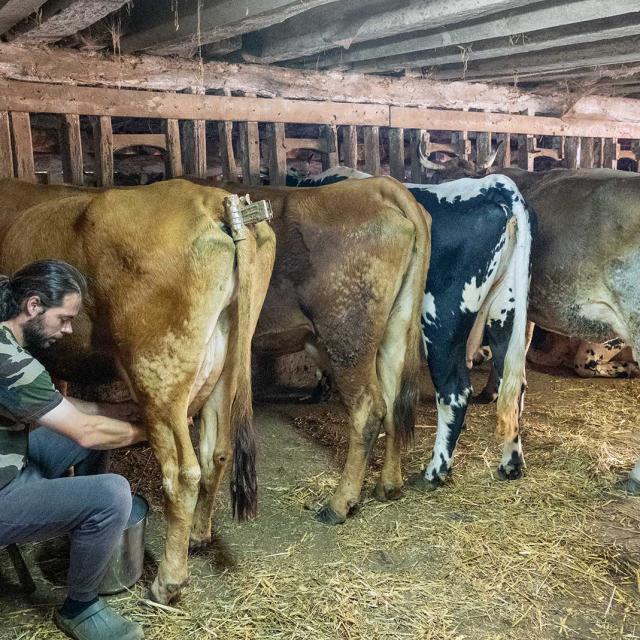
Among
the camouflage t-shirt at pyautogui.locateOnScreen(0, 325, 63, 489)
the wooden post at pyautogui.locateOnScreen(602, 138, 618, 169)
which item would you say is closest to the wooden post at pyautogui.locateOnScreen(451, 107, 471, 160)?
the wooden post at pyautogui.locateOnScreen(602, 138, 618, 169)

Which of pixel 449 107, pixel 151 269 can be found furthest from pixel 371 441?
pixel 449 107

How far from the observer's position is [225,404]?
3701 mm

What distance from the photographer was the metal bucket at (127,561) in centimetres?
332

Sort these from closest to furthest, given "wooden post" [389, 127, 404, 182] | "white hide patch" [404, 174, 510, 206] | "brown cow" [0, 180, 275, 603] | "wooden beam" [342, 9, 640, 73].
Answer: "brown cow" [0, 180, 275, 603] → "white hide patch" [404, 174, 510, 206] → "wooden beam" [342, 9, 640, 73] → "wooden post" [389, 127, 404, 182]

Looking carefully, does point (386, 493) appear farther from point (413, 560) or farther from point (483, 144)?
point (483, 144)

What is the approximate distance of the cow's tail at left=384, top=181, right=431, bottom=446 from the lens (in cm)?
424

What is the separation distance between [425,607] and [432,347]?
192 cm

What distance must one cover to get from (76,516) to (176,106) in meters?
4.11

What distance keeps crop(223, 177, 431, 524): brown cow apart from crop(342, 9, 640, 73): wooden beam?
6.76 feet

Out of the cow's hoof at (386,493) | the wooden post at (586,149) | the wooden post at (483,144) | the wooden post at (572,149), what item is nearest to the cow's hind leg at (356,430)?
the cow's hoof at (386,493)

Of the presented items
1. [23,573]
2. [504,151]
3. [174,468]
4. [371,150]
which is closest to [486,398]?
[371,150]

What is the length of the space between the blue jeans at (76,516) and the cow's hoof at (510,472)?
286cm

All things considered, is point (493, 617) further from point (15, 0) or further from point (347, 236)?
point (15, 0)

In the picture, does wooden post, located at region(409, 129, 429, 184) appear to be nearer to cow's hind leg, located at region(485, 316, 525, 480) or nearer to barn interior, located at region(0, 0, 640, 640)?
barn interior, located at region(0, 0, 640, 640)
